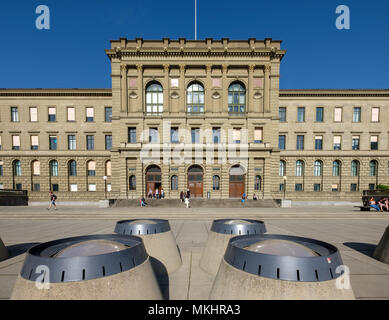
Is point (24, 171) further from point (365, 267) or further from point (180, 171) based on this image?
point (365, 267)

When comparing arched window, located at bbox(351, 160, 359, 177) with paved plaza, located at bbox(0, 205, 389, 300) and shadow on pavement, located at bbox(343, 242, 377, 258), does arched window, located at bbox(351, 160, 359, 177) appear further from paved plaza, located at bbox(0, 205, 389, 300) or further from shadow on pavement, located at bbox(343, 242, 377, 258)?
shadow on pavement, located at bbox(343, 242, 377, 258)

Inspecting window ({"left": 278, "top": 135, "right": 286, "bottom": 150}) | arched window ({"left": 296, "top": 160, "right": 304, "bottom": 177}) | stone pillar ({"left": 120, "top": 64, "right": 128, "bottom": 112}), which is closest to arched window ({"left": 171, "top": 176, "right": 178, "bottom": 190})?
stone pillar ({"left": 120, "top": 64, "right": 128, "bottom": 112})

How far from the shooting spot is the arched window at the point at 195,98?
26.6 m

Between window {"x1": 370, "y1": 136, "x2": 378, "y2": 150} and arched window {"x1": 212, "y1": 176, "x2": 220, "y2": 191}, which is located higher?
window {"x1": 370, "y1": 136, "x2": 378, "y2": 150}

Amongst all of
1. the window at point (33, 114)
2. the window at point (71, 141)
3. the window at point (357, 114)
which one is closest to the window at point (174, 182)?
the window at point (71, 141)

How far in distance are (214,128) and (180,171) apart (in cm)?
783

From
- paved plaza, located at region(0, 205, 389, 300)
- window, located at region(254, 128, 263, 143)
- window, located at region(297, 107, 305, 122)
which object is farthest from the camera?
window, located at region(297, 107, 305, 122)

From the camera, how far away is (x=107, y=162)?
30.1 metres

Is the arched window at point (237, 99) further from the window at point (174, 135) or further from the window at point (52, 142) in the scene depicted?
the window at point (52, 142)

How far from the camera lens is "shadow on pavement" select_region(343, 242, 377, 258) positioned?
6.66m

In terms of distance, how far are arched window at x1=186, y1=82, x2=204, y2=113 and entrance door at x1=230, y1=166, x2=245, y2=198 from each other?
32.9 ft

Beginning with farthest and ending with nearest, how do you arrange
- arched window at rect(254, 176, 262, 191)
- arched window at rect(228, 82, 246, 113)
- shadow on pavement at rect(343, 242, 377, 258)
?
arched window at rect(228, 82, 246, 113) → arched window at rect(254, 176, 262, 191) → shadow on pavement at rect(343, 242, 377, 258)

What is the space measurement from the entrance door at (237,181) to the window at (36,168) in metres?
30.7
